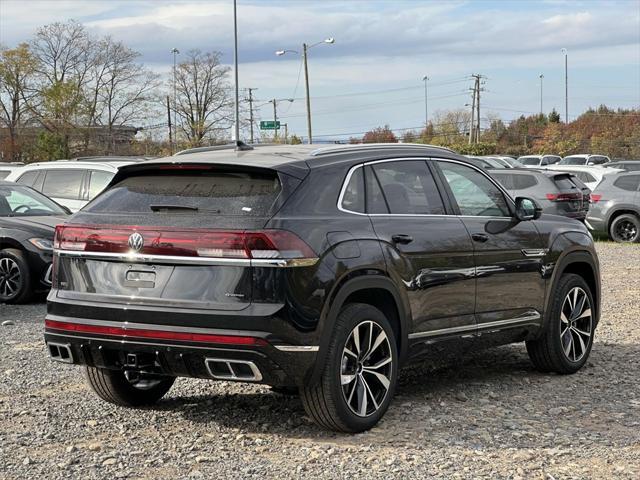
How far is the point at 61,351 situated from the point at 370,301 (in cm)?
188

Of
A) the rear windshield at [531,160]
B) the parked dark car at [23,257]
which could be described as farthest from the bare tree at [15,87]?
the parked dark car at [23,257]

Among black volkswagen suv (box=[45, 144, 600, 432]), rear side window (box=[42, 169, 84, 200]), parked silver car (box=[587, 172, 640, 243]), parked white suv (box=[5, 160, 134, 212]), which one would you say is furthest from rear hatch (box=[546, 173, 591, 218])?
black volkswagen suv (box=[45, 144, 600, 432])

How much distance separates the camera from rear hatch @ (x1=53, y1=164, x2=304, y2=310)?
17.7 ft

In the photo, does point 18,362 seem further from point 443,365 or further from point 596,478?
point 596,478

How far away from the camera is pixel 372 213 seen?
6102 mm

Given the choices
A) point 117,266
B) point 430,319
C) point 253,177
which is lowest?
point 430,319

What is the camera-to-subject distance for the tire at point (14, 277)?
473 inches

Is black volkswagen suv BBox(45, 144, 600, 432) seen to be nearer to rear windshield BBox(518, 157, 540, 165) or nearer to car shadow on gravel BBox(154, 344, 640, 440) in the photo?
car shadow on gravel BBox(154, 344, 640, 440)

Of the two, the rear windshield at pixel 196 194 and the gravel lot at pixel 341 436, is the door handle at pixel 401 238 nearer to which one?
the rear windshield at pixel 196 194

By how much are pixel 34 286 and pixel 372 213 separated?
23.4ft

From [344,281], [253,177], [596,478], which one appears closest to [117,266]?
[253,177]

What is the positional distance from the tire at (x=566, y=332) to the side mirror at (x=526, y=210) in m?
0.67

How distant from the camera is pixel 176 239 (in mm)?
5508

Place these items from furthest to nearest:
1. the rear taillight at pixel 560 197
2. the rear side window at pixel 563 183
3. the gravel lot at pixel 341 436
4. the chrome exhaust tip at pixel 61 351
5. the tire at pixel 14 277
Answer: the rear side window at pixel 563 183
the rear taillight at pixel 560 197
the tire at pixel 14 277
the chrome exhaust tip at pixel 61 351
the gravel lot at pixel 341 436
